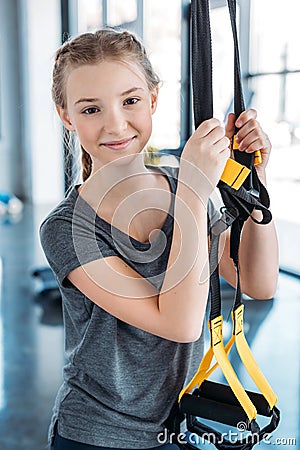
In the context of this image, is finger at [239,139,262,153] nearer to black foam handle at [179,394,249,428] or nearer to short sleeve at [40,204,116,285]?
short sleeve at [40,204,116,285]

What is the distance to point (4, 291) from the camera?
12.0ft

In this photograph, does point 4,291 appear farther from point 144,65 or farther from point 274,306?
point 144,65

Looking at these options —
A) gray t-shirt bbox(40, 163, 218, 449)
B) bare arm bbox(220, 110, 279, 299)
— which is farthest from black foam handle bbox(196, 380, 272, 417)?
bare arm bbox(220, 110, 279, 299)

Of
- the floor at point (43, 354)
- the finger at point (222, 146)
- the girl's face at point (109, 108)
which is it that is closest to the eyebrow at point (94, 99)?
the girl's face at point (109, 108)

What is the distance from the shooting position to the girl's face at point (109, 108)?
2.90 ft

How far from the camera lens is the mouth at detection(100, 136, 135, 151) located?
90 cm

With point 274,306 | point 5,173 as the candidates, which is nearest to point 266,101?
point 274,306

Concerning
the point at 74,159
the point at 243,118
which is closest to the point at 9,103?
the point at 74,159

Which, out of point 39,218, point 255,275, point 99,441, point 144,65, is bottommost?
point 39,218

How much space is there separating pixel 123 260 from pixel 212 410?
265mm

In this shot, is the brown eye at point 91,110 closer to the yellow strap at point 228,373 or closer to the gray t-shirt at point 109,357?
the gray t-shirt at point 109,357

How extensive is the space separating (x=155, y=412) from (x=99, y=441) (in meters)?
0.10

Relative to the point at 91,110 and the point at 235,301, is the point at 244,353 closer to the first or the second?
the point at 235,301

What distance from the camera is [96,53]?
3.03 feet
